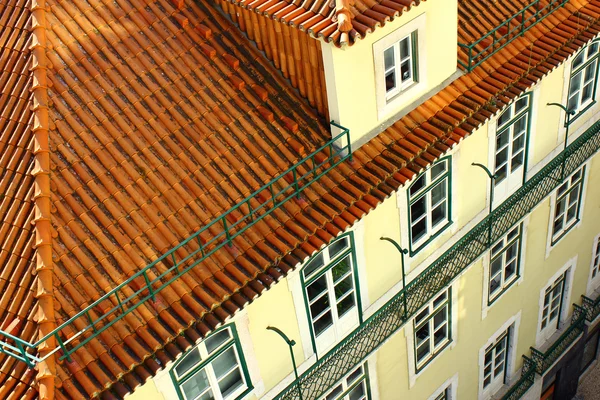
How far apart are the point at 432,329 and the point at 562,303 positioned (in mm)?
7631

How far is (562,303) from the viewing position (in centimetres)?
2228

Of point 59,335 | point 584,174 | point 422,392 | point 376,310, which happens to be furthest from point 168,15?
point 584,174

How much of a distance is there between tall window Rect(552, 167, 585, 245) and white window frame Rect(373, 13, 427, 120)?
7.85 meters

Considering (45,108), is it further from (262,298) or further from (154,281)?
(262,298)

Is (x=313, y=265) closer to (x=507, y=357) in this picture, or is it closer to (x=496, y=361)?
(x=496, y=361)

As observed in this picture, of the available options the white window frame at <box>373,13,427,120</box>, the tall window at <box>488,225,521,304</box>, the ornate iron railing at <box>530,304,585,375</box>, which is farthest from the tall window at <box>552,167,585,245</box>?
the white window frame at <box>373,13,427,120</box>

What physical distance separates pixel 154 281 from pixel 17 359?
206cm

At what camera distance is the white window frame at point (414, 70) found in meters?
11.8

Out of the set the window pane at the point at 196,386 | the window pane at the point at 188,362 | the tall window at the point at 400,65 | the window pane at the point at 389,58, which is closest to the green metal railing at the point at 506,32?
the tall window at the point at 400,65

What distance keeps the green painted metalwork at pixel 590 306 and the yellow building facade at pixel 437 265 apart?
44.3 inches

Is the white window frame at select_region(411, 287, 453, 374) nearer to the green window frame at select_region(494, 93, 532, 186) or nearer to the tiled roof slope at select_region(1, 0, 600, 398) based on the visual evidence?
the green window frame at select_region(494, 93, 532, 186)

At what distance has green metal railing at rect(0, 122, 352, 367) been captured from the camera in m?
9.25

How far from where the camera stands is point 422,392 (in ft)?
57.4

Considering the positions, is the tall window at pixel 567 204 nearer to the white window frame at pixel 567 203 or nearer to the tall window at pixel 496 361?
the white window frame at pixel 567 203
